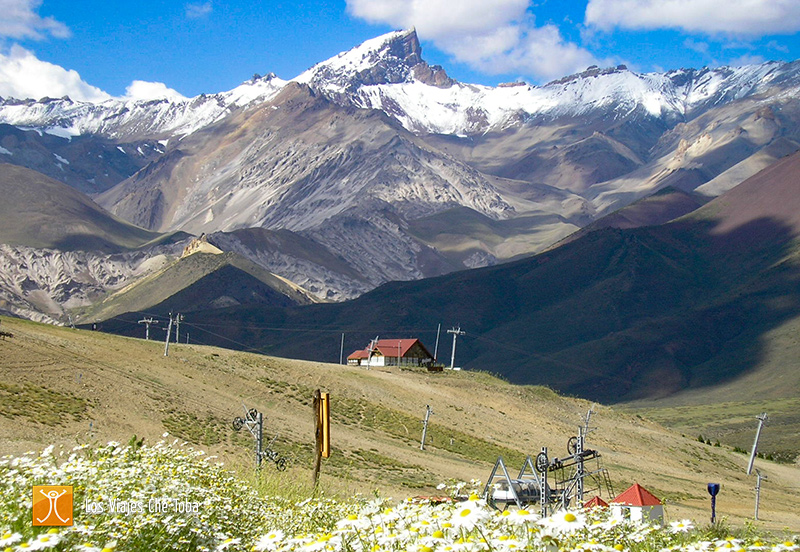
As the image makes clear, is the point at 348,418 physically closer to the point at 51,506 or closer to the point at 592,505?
the point at 592,505

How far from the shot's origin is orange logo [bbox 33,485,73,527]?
868 cm

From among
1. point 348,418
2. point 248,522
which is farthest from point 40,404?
point 248,522

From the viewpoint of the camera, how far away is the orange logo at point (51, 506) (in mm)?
8680

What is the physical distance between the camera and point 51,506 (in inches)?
348

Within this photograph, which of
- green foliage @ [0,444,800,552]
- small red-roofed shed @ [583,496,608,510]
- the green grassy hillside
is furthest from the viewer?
the green grassy hillside

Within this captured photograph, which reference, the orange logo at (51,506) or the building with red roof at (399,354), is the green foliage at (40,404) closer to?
the orange logo at (51,506)

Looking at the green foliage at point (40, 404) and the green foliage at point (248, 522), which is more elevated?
the green foliage at point (248, 522)

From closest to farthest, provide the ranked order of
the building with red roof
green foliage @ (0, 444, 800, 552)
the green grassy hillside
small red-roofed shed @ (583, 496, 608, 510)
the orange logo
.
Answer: green foliage @ (0, 444, 800, 552) → the orange logo → small red-roofed shed @ (583, 496, 608, 510) → the green grassy hillside → the building with red roof

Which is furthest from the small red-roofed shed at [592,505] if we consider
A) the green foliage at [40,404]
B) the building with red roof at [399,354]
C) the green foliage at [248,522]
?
the building with red roof at [399,354]

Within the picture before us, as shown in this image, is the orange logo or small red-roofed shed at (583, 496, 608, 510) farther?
small red-roofed shed at (583, 496, 608, 510)

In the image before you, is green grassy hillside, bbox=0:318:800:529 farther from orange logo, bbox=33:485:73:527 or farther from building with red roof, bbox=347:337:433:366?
orange logo, bbox=33:485:73:527

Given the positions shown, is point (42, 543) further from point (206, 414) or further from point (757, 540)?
point (206, 414)

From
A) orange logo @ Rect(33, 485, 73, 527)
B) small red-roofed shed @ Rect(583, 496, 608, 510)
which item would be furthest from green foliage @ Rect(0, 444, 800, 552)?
small red-roofed shed @ Rect(583, 496, 608, 510)

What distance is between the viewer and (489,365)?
191 metres
